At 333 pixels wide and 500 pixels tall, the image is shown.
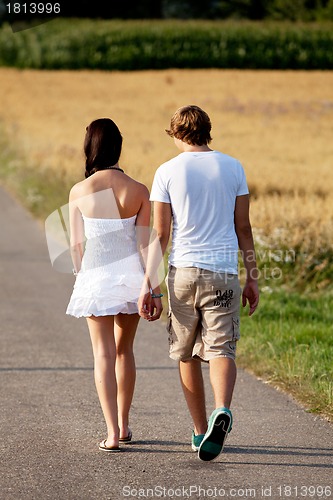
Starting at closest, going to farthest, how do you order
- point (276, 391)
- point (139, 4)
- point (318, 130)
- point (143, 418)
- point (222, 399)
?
point (222, 399) → point (143, 418) → point (276, 391) → point (318, 130) → point (139, 4)

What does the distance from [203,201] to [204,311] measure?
0.56m

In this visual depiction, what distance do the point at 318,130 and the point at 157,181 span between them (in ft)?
79.5

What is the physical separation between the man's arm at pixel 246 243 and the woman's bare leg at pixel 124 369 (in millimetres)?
649

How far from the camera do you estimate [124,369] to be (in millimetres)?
5703

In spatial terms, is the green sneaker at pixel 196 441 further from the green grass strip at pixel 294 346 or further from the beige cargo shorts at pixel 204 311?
the green grass strip at pixel 294 346

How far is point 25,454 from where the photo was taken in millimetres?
5379

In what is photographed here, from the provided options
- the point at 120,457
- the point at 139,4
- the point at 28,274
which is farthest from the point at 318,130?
the point at 139,4

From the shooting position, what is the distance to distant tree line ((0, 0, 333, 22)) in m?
74.6

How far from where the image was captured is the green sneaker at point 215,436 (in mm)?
4988

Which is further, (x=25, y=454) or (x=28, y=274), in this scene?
(x=28, y=274)

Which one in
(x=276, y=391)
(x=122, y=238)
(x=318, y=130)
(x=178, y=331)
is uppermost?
(x=122, y=238)

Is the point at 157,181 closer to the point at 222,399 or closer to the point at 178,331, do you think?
the point at 178,331

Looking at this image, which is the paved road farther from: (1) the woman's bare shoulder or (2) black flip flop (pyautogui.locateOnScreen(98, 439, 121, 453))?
(1) the woman's bare shoulder

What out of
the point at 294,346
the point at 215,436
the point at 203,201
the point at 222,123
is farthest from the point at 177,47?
the point at 215,436
